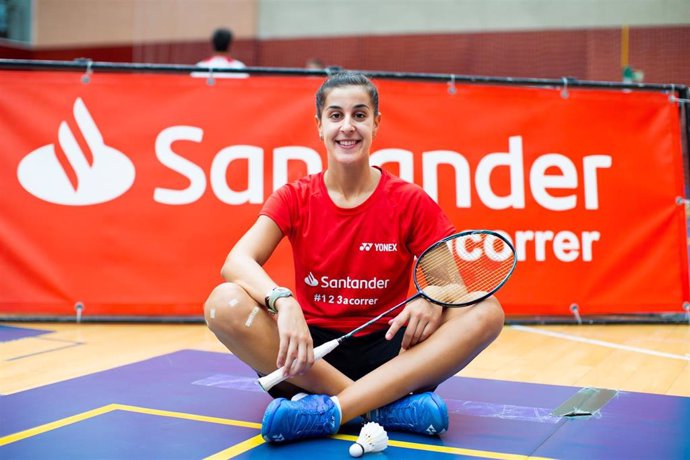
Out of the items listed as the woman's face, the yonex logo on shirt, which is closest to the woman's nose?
the woman's face

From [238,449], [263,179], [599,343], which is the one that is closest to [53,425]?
[238,449]

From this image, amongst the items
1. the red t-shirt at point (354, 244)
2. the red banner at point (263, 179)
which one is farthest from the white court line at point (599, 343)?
the red t-shirt at point (354, 244)

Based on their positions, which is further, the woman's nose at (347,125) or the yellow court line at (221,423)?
the woman's nose at (347,125)

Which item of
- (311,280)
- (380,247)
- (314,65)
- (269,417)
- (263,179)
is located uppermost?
(314,65)

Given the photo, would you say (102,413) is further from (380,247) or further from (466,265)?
(466,265)

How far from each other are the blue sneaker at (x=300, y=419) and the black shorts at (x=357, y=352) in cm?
32

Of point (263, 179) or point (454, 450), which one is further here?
point (263, 179)

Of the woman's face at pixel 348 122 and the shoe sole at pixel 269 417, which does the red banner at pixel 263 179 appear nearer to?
the woman's face at pixel 348 122

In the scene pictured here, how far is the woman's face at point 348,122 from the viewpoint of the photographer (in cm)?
267

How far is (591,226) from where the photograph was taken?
504 cm

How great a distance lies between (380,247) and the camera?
8.89 ft

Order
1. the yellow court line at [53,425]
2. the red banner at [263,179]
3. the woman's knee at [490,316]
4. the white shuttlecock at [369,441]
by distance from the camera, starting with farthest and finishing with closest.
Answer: the red banner at [263,179] < the woman's knee at [490,316] < the yellow court line at [53,425] < the white shuttlecock at [369,441]

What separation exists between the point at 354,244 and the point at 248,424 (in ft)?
2.38

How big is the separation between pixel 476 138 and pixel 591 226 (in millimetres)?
969
